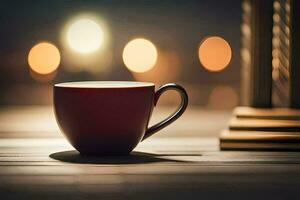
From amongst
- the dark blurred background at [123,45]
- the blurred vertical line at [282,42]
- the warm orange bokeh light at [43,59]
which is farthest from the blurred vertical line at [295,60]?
the warm orange bokeh light at [43,59]

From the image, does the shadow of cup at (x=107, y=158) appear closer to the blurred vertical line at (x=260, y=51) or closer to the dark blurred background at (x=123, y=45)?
Answer: the blurred vertical line at (x=260, y=51)

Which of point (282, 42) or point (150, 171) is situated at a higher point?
point (282, 42)

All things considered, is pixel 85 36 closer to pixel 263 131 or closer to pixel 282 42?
pixel 282 42

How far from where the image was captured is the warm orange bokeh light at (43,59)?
2.72 metres

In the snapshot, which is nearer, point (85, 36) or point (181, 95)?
point (181, 95)

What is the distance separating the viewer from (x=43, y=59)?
9.42 feet

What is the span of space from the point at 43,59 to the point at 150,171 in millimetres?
2232

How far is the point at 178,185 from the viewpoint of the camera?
0.62 meters

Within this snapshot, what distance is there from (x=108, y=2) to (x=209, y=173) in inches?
40.4

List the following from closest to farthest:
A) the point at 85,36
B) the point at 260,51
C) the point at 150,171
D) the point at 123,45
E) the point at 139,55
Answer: the point at 150,171 → the point at 260,51 → the point at 123,45 → the point at 85,36 → the point at 139,55

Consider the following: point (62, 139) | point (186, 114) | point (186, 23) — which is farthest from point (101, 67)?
point (62, 139)

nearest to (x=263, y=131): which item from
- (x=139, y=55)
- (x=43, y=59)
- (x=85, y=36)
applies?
(x=85, y=36)

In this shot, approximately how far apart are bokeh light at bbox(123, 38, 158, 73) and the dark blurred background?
0.09ft

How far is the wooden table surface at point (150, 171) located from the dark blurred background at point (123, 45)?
0.53 m
